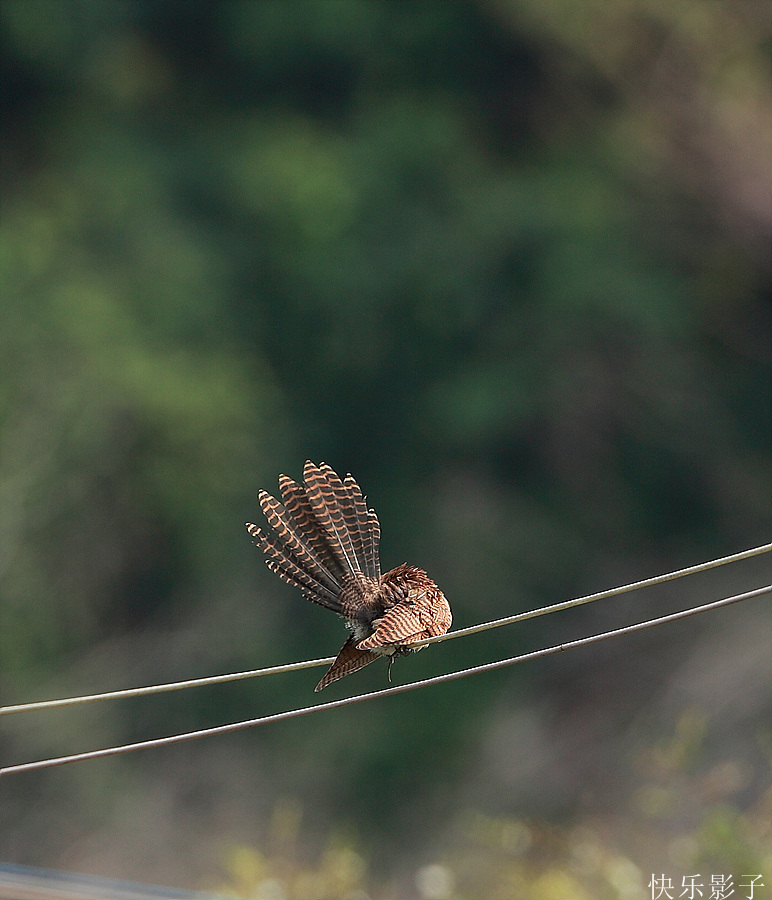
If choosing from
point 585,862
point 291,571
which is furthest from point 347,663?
point 585,862

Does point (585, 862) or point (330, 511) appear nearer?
point (330, 511)

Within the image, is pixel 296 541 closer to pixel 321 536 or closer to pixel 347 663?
pixel 321 536

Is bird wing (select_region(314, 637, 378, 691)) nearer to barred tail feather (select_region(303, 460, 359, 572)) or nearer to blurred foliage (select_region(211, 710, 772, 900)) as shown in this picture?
barred tail feather (select_region(303, 460, 359, 572))

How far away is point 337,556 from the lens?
1.64 m

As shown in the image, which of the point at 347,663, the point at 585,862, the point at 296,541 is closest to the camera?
the point at 347,663

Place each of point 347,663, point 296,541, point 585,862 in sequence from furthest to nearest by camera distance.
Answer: point 585,862
point 296,541
point 347,663

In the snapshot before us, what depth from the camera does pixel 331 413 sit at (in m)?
6.56

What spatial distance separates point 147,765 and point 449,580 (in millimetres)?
1799

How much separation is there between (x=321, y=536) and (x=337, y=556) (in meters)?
0.04

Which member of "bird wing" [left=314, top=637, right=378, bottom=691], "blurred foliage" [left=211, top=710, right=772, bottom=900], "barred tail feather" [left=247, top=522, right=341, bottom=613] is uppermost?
"barred tail feather" [left=247, top=522, right=341, bottom=613]

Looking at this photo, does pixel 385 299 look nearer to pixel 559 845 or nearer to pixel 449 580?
pixel 449 580

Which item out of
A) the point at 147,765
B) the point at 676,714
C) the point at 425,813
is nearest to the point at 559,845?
the point at 676,714

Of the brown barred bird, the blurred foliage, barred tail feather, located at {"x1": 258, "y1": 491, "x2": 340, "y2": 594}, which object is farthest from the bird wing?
the blurred foliage

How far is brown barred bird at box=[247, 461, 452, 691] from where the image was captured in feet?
5.19
